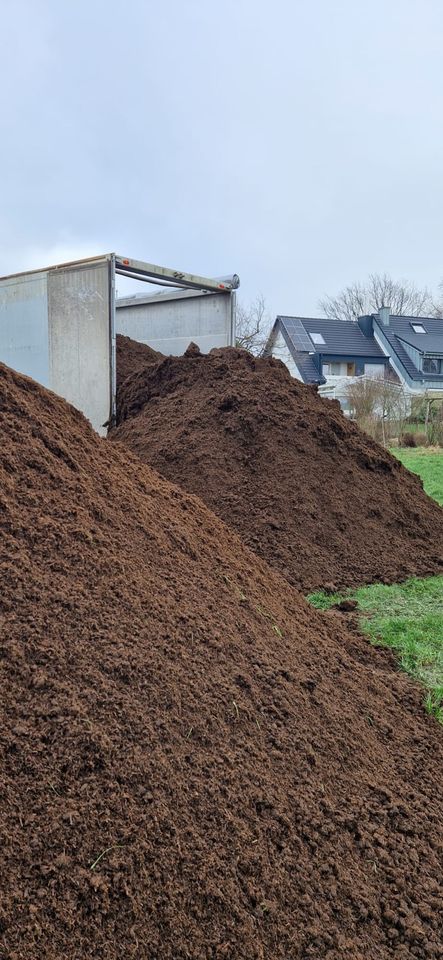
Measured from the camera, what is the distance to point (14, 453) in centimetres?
261

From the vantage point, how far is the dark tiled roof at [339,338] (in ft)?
121

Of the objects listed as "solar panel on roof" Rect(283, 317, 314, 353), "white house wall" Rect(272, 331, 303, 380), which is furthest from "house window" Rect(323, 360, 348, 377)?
"white house wall" Rect(272, 331, 303, 380)

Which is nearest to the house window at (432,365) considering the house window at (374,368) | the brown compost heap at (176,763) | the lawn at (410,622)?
the house window at (374,368)

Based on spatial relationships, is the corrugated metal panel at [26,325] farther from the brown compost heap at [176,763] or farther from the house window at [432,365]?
the house window at [432,365]

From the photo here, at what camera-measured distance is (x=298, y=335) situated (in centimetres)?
3728

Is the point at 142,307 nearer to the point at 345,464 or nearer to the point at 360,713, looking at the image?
the point at 345,464

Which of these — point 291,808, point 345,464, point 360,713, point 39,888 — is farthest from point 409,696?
point 345,464

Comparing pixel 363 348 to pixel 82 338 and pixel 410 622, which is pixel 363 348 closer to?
pixel 82 338

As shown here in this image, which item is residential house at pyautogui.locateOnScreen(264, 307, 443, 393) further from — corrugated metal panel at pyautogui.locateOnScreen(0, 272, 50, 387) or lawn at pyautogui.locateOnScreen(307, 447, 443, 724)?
lawn at pyautogui.locateOnScreen(307, 447, 443, 724)

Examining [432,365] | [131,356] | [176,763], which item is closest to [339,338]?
[432,365]

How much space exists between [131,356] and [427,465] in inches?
266

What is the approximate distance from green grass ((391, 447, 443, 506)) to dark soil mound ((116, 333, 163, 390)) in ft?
14.1

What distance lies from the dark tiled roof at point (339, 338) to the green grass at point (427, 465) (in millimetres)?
20640

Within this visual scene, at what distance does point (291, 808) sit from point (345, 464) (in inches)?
175
